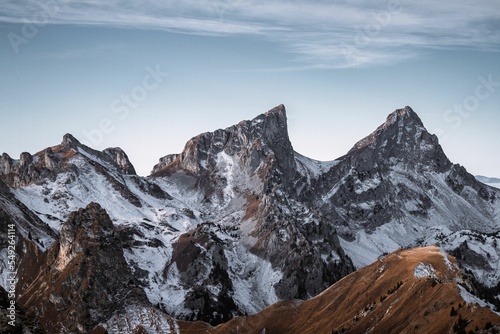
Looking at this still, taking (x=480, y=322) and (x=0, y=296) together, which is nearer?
(x=0, y=296)

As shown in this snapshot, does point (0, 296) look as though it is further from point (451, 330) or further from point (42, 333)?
point (451, 330)

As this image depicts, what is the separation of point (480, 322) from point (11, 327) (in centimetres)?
12707

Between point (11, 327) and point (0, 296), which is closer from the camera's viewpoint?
point (11, 327)

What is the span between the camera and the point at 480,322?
607 ft

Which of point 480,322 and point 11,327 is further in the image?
point 480,322

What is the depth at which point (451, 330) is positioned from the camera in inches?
7613

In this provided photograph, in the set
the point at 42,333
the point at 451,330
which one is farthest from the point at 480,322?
the point at 42,333

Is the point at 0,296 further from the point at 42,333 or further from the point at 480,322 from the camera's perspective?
the point at 480,322

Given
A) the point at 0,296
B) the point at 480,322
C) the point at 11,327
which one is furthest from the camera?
the point at 480,322

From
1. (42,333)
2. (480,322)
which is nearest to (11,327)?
(42,333)

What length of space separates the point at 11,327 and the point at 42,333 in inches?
276

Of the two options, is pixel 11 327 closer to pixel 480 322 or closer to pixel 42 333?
pixel 42 333

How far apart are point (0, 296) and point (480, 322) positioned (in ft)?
413

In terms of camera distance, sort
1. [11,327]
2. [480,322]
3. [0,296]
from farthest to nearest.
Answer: [480,322], [0,296], [11,327]
